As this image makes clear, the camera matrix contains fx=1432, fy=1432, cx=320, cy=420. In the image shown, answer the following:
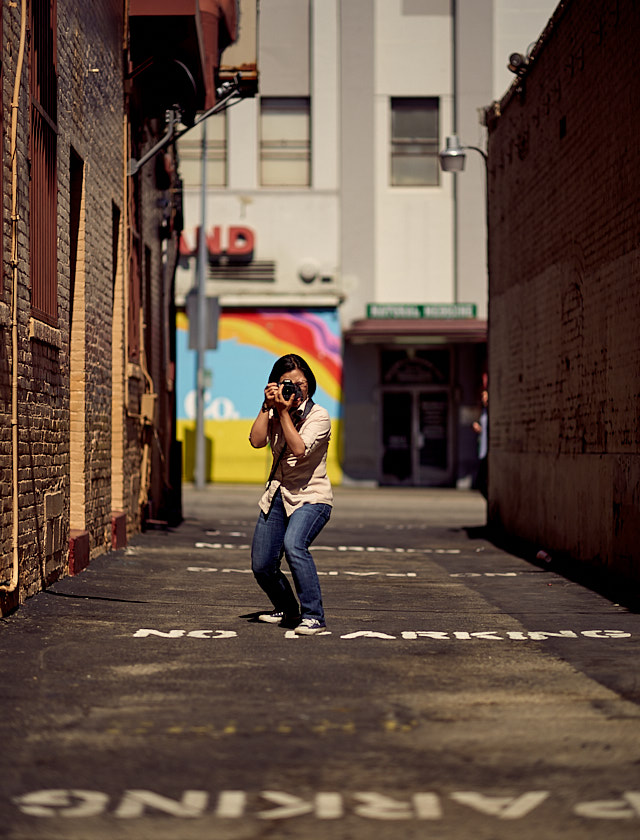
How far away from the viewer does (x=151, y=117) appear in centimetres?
1895

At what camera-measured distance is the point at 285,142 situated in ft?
118

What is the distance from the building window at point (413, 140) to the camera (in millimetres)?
35938

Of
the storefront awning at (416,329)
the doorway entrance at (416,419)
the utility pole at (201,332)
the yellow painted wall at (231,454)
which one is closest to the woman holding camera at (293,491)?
the utility pole at (201,332)

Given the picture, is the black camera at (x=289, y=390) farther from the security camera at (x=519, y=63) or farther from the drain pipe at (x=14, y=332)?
the security camera at (x=519, y=63)

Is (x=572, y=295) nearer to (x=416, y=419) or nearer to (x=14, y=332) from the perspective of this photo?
(x=14, y=332)

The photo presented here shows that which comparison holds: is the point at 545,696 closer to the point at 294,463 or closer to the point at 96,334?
the point at 294,463

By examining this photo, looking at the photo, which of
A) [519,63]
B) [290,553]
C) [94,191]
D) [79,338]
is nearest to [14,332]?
[290,553]

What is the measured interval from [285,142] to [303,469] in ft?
91.1

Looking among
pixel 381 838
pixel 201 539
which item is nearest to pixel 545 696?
pixel 381 838

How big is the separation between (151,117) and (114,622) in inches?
428

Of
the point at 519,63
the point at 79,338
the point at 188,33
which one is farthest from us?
the point at 519,63

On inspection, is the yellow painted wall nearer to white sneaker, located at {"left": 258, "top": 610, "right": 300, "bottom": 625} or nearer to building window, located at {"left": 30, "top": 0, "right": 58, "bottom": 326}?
building window, located at {"left": 30, "top": 0, "right": 58, "bottom": 326}

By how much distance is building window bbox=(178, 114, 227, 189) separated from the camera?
1405 inches

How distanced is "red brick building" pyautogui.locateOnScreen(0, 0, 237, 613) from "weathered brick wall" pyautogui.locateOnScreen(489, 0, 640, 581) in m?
4.22
